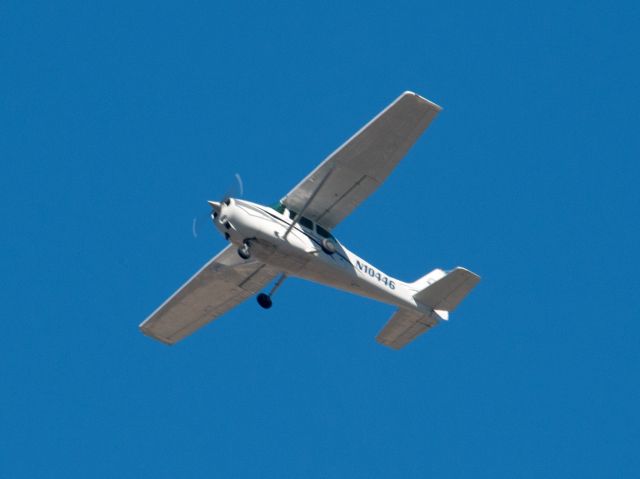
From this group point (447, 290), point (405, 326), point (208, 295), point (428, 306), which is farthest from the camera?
point (208, 295)

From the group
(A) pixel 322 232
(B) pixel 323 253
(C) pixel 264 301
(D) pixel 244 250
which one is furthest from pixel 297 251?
(C) pixel 264 301

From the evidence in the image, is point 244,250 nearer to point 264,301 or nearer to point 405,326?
point 264,301

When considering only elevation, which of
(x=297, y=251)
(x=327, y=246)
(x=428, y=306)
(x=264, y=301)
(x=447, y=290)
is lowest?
(x=264, y=301)

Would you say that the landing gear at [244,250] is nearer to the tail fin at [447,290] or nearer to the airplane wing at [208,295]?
the airplane wing at [208,295]

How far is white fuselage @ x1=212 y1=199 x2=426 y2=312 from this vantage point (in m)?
27.3

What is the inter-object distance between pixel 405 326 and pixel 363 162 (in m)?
5.39

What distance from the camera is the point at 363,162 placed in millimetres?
27641

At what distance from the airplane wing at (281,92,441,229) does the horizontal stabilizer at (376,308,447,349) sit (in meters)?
3.52

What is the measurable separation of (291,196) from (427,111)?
378cm

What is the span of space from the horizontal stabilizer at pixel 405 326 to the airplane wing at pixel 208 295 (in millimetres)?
3225

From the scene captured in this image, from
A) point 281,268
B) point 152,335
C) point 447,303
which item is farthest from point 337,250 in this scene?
point 152,335

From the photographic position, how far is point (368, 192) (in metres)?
28.2

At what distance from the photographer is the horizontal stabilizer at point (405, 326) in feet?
102

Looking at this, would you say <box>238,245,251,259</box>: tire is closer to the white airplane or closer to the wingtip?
the white airplane
